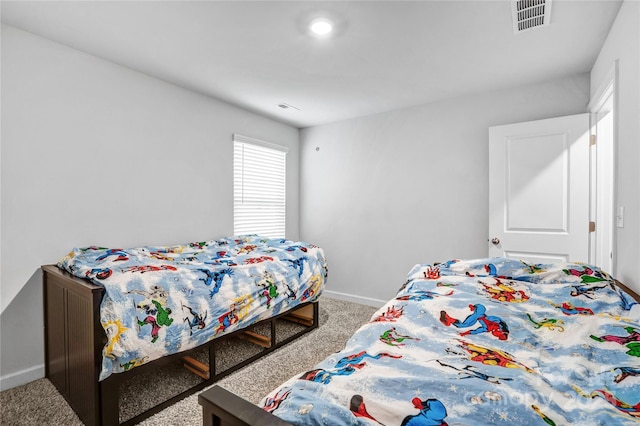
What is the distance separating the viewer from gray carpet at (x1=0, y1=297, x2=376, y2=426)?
5.93 ft

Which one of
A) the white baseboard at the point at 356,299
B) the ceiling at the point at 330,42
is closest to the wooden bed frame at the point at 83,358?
the ceiling at the point at 330,42

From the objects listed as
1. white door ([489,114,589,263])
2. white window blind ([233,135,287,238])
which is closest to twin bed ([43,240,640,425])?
white window blind ([233,135,287,238])

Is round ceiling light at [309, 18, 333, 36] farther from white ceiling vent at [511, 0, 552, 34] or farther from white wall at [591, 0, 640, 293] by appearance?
white wall at [591, 0, 640, 293]

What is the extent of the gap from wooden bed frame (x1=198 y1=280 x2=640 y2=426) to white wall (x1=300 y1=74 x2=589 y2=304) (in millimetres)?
3165

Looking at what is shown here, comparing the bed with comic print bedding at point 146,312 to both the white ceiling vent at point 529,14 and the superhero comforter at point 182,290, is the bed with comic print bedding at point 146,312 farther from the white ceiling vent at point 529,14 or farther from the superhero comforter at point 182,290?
the white ceiling vent at point 529,14

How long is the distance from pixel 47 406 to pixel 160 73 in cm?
267

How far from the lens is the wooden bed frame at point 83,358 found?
64.8 inches

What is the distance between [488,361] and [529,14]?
2164 mm

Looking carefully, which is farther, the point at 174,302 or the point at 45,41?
the point at 45,41

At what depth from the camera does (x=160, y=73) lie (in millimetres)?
2832

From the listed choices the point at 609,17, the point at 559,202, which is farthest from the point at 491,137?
the point at 609,17

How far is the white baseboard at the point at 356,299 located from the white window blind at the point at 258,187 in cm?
110

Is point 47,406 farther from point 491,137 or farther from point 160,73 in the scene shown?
point 491,137

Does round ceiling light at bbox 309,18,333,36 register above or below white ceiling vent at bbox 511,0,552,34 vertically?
below
